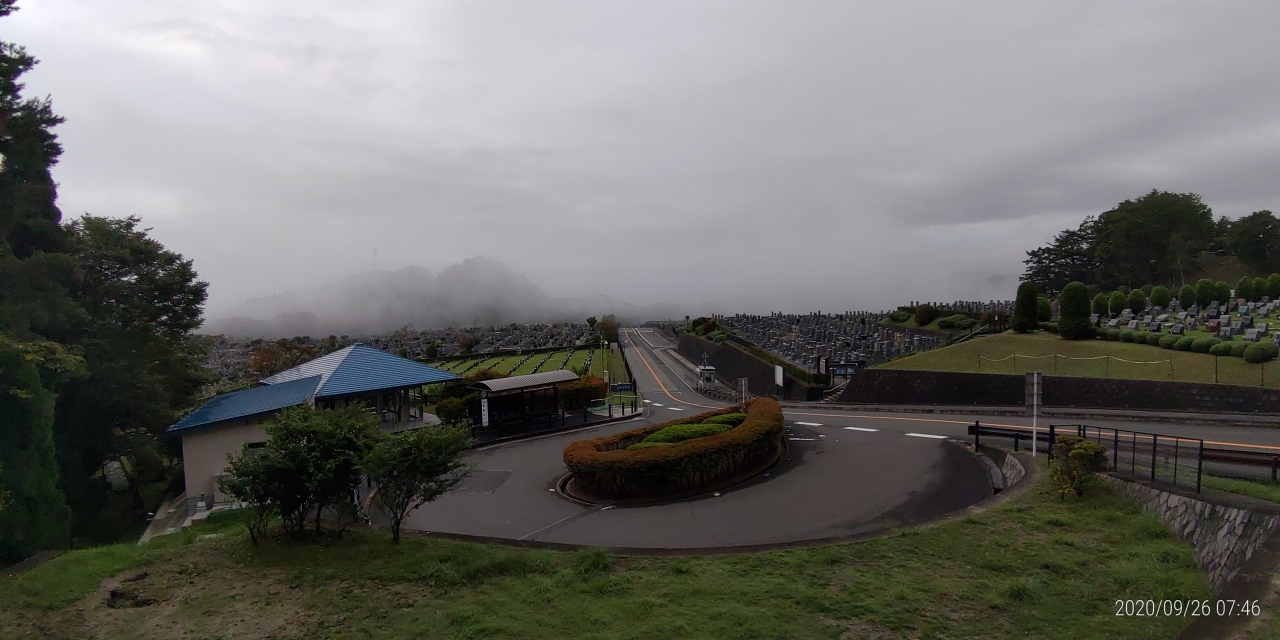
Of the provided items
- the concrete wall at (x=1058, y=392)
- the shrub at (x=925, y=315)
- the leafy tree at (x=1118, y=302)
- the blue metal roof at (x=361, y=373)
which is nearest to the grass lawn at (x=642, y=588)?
the blue metal roof at (x=361, y=373)

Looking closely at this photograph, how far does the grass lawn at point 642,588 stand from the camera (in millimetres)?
5195

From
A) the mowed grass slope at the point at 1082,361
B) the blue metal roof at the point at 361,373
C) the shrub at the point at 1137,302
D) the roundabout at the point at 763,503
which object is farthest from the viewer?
the shrub at the point at 1137,302

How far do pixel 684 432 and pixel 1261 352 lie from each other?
668 inches

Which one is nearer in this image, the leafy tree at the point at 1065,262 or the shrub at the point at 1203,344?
the shrub at the point at 1203,344

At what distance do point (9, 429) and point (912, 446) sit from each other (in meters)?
20.6

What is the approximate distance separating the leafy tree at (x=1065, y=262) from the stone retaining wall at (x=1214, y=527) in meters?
51.1

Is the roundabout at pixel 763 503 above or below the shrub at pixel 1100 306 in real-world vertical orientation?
below

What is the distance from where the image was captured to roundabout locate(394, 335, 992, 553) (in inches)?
371

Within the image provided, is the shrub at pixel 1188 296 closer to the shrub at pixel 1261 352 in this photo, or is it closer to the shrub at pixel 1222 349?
the shrub at pixel 1222 349

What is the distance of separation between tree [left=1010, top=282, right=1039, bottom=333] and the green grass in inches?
838

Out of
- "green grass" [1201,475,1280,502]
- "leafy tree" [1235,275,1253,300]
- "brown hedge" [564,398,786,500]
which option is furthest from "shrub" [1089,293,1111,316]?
"brown hedge" [564,398,786,500]

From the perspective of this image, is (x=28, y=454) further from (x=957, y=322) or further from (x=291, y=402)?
(x=957, y=322)

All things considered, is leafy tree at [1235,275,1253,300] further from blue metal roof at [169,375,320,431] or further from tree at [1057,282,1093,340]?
blue metal roof at [169,375,320,431]
